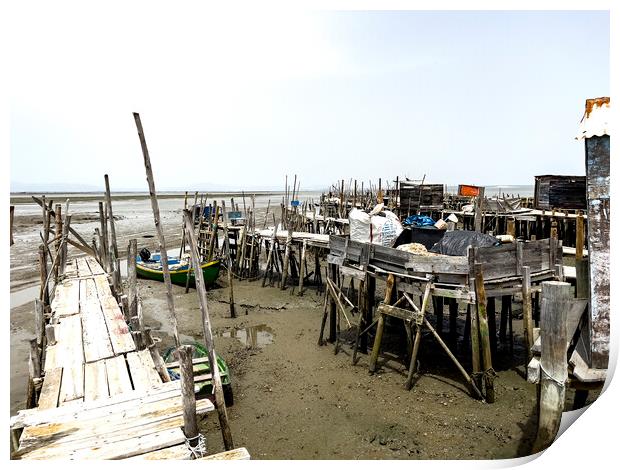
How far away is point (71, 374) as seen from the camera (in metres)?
6.21

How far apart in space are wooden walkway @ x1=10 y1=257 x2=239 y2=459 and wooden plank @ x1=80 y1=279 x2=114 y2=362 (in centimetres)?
2

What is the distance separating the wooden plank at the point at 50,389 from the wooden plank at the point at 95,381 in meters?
0.36

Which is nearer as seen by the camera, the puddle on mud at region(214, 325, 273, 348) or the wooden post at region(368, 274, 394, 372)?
the wooden post at region(368, 274, 394, 372)

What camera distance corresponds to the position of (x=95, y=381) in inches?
235

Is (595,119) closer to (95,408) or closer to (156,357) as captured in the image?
(156,357)

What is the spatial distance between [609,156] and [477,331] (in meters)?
4.50

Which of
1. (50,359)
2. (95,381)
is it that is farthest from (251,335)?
(95,381)

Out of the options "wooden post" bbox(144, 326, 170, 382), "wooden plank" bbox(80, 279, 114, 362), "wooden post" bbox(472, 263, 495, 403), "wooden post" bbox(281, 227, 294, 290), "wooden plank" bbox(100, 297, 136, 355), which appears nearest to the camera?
"wooden post" bbox(144, 326, 170, 382)

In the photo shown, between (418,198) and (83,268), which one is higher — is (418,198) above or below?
above

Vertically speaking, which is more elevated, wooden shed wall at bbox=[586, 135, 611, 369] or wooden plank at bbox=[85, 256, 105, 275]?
wooden shed wall at bbox=[586, 135, 611, 369]

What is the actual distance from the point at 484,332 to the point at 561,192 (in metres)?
18.5

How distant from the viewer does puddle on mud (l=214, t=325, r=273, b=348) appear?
11.6 meters

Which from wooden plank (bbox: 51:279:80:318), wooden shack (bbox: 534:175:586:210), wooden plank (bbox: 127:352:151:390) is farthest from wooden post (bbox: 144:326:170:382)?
wooden shack (bbox: 534:175:586:210)

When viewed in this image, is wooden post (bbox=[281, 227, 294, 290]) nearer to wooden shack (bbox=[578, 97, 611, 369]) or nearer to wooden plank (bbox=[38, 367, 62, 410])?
wooden plank (bbox=[38, 367, 62, 410])
